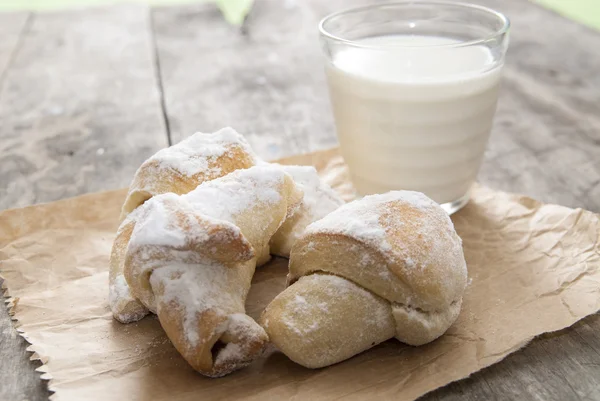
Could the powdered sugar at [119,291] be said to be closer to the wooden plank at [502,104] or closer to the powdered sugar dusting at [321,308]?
the powdered sugar dusting at [321,308]

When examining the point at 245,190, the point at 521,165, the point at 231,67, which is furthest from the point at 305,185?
the point at 231,67

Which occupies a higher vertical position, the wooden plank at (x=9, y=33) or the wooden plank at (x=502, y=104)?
the wooden plank at (x=9, y=33)

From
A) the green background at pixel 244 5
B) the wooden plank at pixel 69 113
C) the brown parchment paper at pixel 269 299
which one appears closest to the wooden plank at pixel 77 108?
the wooden plank at pixel 69 113

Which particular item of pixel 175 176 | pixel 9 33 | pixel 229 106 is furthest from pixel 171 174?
pixel 9 33

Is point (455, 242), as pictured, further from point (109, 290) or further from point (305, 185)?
point (109, 290)

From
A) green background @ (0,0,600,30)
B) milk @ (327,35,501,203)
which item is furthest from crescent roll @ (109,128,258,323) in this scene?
green background @ (0,0,600,30)

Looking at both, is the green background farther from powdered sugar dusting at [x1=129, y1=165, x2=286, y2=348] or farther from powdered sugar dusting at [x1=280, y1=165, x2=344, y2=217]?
powdered sugar dusting at [x1=129, y1=165, x2=286, y2=348]
